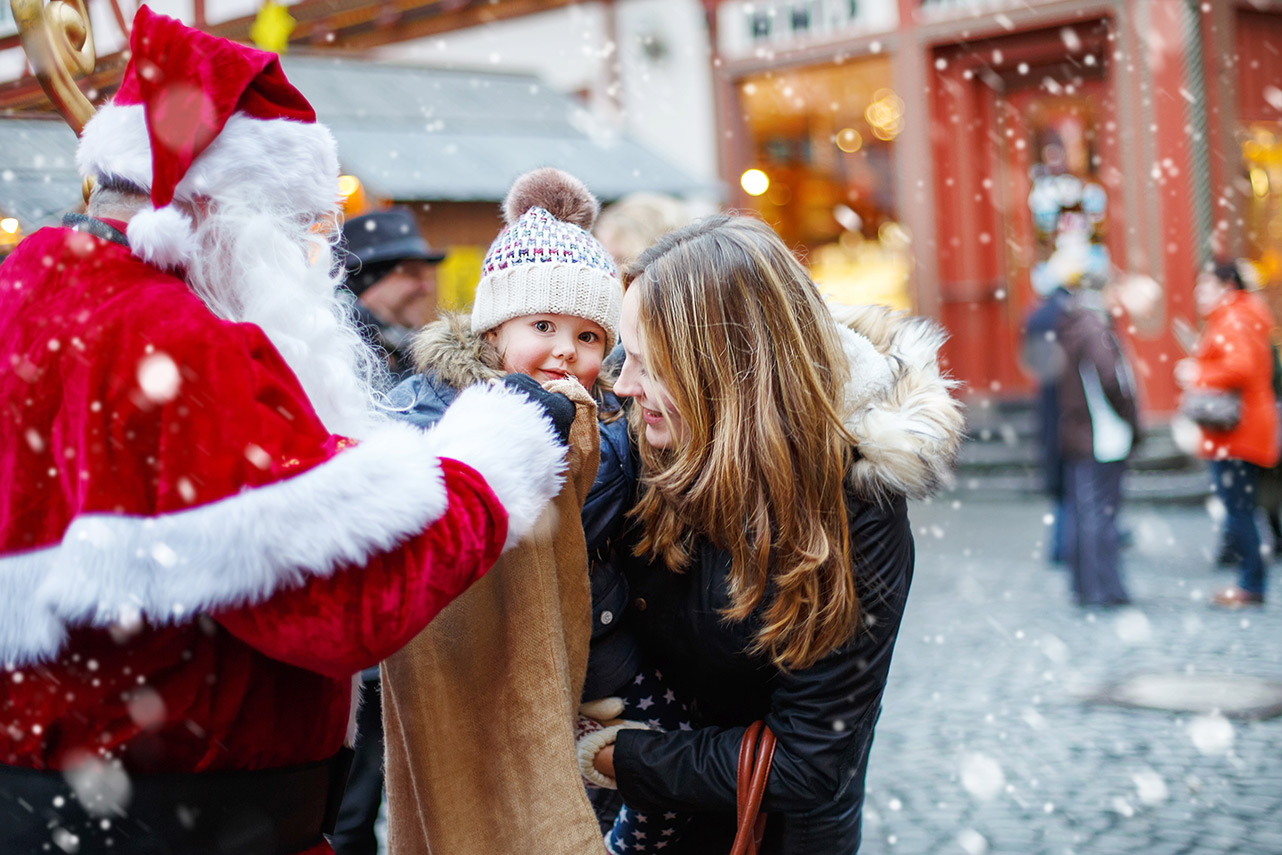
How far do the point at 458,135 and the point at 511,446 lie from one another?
8.58 m

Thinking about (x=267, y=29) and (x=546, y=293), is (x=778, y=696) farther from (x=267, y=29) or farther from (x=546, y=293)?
(x=267, y=29)

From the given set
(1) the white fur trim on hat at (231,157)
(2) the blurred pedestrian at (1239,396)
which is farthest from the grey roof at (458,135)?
(1) the white fur trim on hat at (231,157)

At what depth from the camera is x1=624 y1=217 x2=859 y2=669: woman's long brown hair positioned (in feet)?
6.61

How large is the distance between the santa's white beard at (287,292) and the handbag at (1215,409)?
6.74m

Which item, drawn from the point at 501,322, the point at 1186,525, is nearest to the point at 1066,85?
the point at 1186,525

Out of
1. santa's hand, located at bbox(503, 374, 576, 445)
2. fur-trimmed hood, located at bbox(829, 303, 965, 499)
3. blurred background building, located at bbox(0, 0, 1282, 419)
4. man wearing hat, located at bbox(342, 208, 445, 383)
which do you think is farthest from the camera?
blurred background building, located at bbox(0, 0, 1282, 419)

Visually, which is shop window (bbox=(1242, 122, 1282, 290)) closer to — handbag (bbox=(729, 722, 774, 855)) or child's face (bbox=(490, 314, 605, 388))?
child's face (bbox=(490, 314, 605, 388))

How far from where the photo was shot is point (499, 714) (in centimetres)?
196

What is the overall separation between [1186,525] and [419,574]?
30.6 ft

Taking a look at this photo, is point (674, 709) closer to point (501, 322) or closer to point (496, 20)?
point (501, 322)

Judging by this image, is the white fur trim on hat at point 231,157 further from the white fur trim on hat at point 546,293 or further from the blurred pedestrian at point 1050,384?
the blurred pedestrian at point 1050,384

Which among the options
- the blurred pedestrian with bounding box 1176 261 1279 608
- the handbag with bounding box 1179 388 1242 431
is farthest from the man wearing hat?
the blurred pedestrian with bounding box 1176 261 1279 608

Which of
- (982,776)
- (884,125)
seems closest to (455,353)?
(982,776)

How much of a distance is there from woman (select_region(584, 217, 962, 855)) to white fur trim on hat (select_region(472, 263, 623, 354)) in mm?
359
